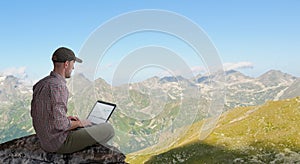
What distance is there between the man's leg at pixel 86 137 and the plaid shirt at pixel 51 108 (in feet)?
0.91

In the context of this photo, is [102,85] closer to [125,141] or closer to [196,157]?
[125,141]

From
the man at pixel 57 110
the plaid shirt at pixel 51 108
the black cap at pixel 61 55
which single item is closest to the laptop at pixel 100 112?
the man at pixel 57 110

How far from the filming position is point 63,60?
931cm

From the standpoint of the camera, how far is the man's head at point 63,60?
9281mm

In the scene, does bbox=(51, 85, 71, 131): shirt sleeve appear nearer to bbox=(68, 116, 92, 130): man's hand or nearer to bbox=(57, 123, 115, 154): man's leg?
bbox=(68, 116, 92, 130): man's hand

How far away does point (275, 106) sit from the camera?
129375 mm

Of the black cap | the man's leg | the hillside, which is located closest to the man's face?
the black cap

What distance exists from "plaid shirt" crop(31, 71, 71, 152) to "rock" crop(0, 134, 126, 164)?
4.24ft

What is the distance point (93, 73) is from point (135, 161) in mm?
125850

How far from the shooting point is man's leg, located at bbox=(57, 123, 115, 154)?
9766mm

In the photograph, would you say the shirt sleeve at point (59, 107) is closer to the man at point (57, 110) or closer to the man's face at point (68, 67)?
the man at point (57, 110)

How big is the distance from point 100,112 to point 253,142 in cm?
10247

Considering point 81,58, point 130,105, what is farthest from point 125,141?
point 81,58

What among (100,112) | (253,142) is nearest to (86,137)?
(100,112)
